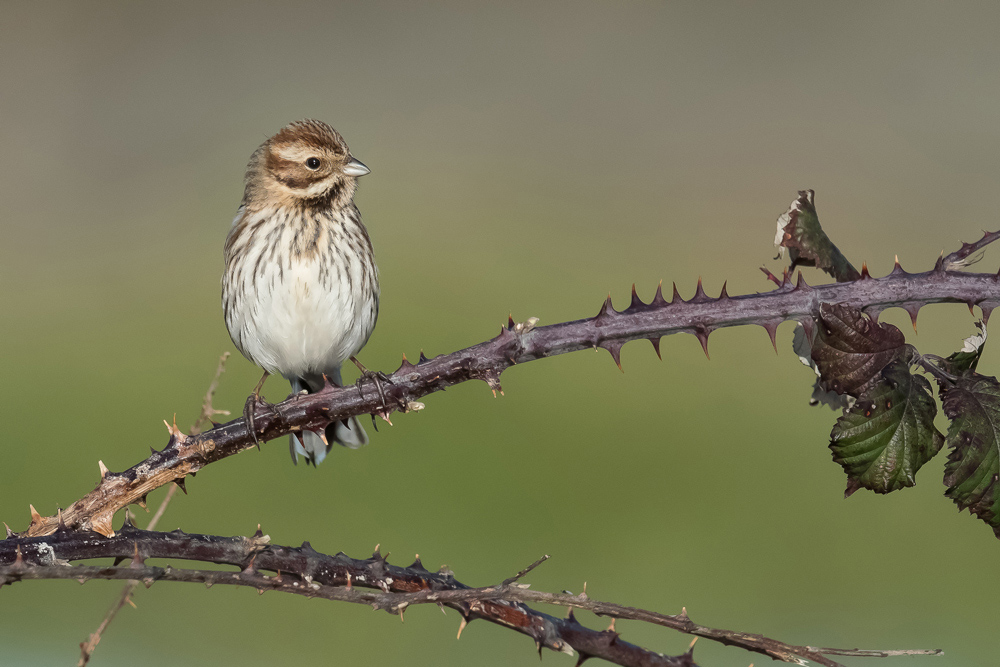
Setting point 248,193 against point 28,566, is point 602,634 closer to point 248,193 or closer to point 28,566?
point 28,566

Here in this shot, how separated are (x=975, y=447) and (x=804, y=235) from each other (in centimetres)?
34

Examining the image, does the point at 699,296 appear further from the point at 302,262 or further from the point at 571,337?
the point at 302,262

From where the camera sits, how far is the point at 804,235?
125cm

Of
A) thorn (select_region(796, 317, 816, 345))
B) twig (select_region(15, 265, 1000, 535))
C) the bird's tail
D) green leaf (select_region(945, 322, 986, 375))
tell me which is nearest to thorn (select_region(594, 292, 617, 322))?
twig (select_region(15, 265, 1000, 535))

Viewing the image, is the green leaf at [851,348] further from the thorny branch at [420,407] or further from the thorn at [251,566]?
the thorn at [251,566]

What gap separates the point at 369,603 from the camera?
38.4 inches

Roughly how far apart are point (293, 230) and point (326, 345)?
32 centimetres

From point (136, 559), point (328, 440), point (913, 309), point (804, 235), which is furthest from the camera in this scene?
point (328, 440)

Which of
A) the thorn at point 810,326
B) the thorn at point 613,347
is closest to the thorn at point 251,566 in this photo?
the thorn at point 613,347

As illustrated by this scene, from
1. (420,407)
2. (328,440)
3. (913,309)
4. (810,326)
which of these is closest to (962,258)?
(913,309)

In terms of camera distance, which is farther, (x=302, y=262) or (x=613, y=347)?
(x=302, y=262)

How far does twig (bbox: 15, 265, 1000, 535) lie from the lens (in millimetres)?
1111

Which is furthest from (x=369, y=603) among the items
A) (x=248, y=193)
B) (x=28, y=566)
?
(x=248, y=193)

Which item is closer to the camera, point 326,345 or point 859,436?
point 859,436
